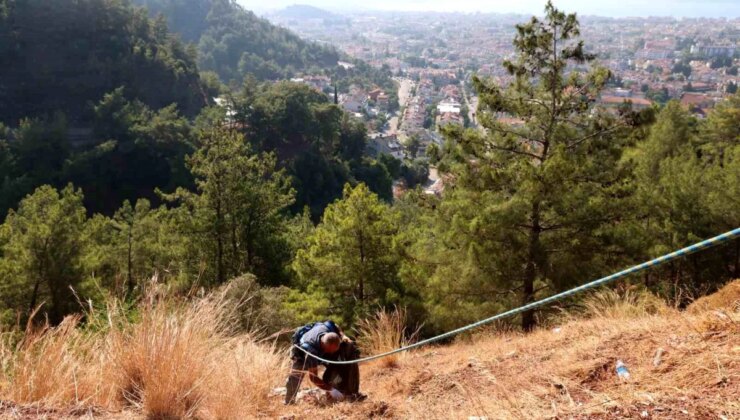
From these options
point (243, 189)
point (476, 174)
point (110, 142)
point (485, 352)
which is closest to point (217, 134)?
point (243, 189)

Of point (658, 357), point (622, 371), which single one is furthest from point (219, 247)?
point (658, 357)

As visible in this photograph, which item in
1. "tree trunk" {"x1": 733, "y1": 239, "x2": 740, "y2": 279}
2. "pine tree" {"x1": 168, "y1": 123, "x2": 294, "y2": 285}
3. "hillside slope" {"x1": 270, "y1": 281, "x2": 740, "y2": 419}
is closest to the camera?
"hillside slope" {"x1": 270, "y1": 281, "x2": 740, "y2": 419}

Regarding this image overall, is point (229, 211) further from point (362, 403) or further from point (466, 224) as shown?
point (362, 403)

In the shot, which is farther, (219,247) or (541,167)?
(219,247)

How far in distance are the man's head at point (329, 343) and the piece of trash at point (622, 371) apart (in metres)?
1.81

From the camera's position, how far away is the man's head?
357cm

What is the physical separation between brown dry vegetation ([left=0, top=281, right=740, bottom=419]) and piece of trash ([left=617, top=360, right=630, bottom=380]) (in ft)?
0.12

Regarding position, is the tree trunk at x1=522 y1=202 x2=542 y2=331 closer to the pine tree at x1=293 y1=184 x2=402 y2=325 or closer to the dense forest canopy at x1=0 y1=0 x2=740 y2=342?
the dense forest canopy at x1=0 y1=0 x2=740 y2=342

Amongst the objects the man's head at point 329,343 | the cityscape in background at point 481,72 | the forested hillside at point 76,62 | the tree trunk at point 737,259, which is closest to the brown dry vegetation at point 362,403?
the man's head at point 329,343

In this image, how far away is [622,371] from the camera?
8.71 ft

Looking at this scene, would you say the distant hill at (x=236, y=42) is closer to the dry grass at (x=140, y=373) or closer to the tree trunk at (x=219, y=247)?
the tree trunk at (x=219, y=247)

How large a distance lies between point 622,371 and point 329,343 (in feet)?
6.10

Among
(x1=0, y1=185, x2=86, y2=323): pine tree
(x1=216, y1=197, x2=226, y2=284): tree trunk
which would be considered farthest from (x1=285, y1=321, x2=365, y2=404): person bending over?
(x1=0, y1=185, x2=86, y2=323): pine tree

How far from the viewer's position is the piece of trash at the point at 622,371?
2567 millimetres
